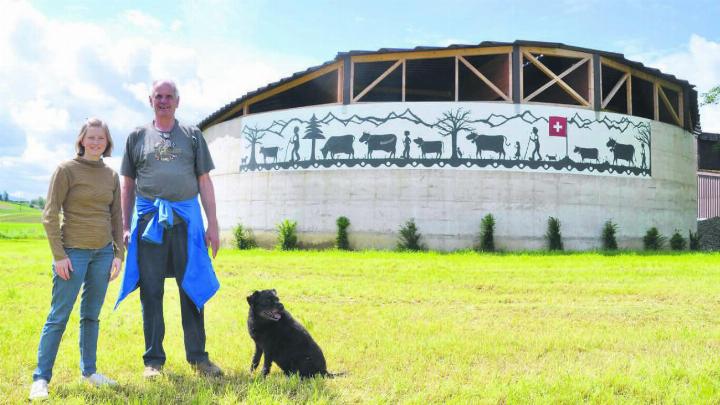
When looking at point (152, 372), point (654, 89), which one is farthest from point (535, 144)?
point (152, 372)

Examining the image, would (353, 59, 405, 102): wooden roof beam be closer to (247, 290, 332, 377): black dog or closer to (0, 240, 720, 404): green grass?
(0, 240, 720, 404): green grass

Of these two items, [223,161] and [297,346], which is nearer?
[297,346]

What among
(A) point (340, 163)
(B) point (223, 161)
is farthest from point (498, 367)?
(B) point (223, 161)

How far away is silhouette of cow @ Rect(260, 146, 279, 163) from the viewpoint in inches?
734

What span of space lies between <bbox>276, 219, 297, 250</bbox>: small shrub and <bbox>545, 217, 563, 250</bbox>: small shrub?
8.50 meters

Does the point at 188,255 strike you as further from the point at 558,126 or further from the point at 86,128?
the point at 558,126

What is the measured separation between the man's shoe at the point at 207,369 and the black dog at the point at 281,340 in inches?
9.8

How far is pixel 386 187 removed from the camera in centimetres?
1694

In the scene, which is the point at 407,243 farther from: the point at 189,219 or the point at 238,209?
the point at 189,219

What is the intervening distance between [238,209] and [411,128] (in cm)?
735

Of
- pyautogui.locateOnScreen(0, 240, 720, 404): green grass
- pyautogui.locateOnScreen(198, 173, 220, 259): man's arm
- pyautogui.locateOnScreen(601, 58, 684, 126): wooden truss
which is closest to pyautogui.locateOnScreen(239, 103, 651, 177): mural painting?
pyautogui.locateOnScreen(601, 58, 684, 126): wooden truss

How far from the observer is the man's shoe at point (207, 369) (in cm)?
372

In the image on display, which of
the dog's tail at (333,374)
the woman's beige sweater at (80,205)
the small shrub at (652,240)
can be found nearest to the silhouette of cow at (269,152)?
the small shrub at (652,240)

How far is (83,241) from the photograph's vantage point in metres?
3.34
